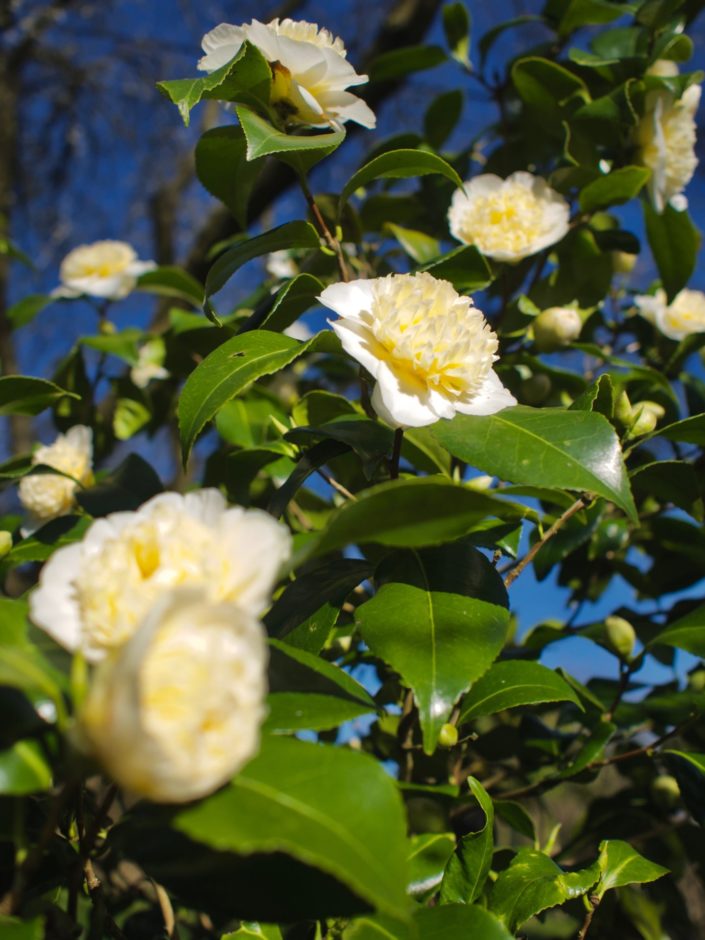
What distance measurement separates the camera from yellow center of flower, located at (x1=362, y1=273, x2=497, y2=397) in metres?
0.64

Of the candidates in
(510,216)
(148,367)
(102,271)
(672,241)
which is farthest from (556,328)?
(102,271)

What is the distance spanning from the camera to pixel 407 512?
47 centimetres

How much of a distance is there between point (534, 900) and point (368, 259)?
3.38 feet

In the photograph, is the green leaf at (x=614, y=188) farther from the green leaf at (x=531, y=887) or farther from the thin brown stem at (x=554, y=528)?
the green leaf at (x=531, y=887)

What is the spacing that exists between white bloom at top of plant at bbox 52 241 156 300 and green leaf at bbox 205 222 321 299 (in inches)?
30.9

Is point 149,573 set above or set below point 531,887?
above

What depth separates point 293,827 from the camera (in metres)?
0.37

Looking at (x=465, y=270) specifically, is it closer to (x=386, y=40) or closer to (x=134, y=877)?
(x=134, y=877)

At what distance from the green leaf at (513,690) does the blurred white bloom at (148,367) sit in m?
0.88

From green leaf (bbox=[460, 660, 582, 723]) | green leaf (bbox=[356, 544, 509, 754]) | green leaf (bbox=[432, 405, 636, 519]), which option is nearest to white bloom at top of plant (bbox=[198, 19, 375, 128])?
green leaf (bbox=[432, 405, 636, 519])

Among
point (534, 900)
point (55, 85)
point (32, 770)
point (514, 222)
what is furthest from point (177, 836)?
point (55, 85)

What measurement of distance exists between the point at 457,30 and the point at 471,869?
1.29m

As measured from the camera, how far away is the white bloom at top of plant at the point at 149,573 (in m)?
0.42

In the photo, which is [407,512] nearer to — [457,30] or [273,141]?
[273,141]
